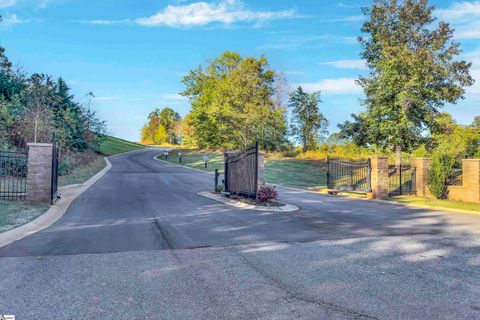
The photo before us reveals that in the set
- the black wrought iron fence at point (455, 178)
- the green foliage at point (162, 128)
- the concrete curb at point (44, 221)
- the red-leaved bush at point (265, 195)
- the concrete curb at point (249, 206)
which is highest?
the green foliage at point (162, 128)

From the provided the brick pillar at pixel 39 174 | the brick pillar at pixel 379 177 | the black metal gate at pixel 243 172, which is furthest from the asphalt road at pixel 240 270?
the brick pillar at pixel 379 177

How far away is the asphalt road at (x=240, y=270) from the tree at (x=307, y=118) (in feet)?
105

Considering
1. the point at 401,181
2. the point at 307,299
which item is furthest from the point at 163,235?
the point at 401,181

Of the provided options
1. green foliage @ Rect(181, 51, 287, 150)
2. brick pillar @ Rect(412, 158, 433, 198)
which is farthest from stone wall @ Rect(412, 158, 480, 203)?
green foliage @ Rect(181, 51, 287, 150)

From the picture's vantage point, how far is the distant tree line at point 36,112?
20.6 metres

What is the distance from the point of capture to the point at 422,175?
18812mm

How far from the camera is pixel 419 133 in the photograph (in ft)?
82.6

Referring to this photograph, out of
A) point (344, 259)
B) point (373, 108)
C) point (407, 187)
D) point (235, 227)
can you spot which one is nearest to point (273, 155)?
point (373, 108)

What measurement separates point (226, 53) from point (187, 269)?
49.5 meters

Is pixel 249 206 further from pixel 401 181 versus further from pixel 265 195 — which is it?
pixel 401 181

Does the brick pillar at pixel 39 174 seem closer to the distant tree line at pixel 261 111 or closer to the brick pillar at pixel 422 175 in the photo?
the brick pillar at pixel 422 175

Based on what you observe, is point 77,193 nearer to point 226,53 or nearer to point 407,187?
point 407,187

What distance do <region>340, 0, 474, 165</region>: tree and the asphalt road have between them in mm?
15486

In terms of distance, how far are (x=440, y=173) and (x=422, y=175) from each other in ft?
3.60
